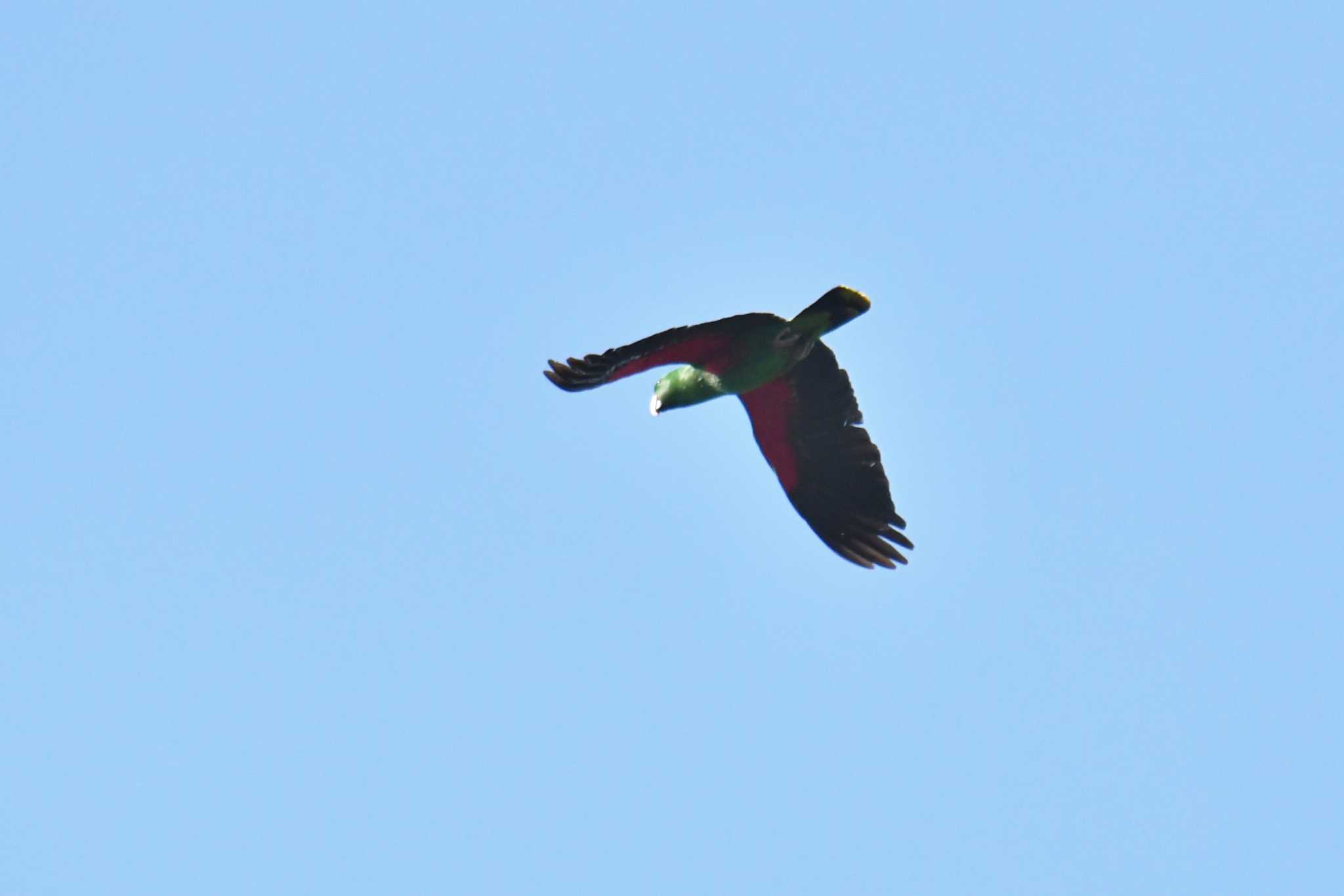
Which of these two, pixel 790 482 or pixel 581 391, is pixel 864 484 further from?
pixel 581 391

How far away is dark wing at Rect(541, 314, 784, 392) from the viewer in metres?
14.8

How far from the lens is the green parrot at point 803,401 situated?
624 inches

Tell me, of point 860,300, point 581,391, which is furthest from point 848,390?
point 581,391

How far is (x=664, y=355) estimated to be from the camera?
15.8 m

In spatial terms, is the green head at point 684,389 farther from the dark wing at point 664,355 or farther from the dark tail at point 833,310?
the dark tail at point 833,310

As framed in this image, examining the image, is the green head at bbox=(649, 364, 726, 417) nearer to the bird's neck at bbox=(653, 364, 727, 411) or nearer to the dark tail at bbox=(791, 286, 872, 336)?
the bird's neck at bbox=(653, 364, 727, 411)

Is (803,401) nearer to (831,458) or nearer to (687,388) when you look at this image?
(831,458)

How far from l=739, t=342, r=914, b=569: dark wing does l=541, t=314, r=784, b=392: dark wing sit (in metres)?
1.39

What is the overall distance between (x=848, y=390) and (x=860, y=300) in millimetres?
1972

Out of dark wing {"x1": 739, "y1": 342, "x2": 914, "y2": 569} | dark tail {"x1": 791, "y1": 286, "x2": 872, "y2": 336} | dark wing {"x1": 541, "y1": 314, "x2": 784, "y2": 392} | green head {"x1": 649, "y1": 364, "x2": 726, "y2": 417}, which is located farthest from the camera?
dark wing {"x1": 739, "y1": 342, "x2": 914, "y2": 569}

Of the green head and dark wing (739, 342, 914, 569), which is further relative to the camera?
dark wing (739, 342, 914, 569)

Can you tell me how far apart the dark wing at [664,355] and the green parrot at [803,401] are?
0.6 inches

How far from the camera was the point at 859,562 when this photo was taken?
17922 mm

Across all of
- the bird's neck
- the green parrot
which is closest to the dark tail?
the green parrot
